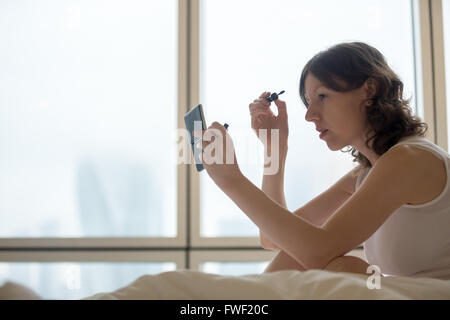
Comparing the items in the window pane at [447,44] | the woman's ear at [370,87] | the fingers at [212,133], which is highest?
the window pane at [447,44]

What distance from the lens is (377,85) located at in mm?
979

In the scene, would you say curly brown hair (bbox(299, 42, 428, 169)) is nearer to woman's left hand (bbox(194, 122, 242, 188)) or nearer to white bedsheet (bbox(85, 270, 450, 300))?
woman's left hand (bbox(194, 122, 242, 188))

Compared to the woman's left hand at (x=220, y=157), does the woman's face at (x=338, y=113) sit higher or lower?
higher

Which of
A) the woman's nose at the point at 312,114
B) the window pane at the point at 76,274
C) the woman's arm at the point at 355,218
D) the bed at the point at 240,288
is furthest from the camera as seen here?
the window pane at the point at 76,274

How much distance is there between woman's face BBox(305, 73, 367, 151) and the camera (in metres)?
0.98

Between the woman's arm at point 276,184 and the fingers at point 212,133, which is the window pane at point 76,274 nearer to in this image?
the woman's arm at point 276,184

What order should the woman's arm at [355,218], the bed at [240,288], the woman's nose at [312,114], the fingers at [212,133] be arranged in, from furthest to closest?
1. the woman's nose at [312,114]
2. the fingers at [212,133]
3. the woman's arm at [355,218]
4. the bed at [240,288]

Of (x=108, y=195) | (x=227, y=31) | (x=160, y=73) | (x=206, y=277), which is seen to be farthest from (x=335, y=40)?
(x=206, y=277)

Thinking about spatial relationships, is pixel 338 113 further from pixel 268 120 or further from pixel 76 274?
pixel 76 274

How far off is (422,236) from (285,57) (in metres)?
1.35

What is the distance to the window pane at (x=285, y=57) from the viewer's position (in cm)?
200

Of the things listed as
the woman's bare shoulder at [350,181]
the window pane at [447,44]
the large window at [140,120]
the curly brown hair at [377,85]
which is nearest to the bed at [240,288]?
the curly brown hair at [377,85]

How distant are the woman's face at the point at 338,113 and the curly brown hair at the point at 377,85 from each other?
0.01 meters
